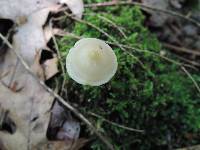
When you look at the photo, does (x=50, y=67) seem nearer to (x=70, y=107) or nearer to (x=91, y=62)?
(x=70, y=107)

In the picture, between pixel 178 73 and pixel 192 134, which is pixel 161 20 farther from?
pixel 192 134

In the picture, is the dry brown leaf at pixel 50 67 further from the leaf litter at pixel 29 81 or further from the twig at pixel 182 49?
the twig at pixel 182 49

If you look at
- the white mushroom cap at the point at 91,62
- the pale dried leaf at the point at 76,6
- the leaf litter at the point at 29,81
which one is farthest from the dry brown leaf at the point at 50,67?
the pale dried leaf at the point at 76,6

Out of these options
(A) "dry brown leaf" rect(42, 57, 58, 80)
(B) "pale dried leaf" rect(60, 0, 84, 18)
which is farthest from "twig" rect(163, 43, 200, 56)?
(A) "dry brown leaf" rect(42, 57, 58, 80)

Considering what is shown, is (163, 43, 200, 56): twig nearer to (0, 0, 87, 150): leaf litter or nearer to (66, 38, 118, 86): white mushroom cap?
(0, 0, 87, 150): leaf litter

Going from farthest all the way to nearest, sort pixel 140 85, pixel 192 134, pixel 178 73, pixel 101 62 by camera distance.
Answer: pixel 178 73
pixel 192 134
pixel 140 85
pixel 101 62

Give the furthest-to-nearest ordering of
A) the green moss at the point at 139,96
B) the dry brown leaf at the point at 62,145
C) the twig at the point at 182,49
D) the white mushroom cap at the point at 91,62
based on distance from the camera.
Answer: the twig at the point at 182,49, the green moss at the point at 139,96, the dry brown leaf at the point at 62,145, the white mushroom cap at the point at 91,62

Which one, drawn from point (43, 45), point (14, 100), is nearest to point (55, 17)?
point (43, 45)
